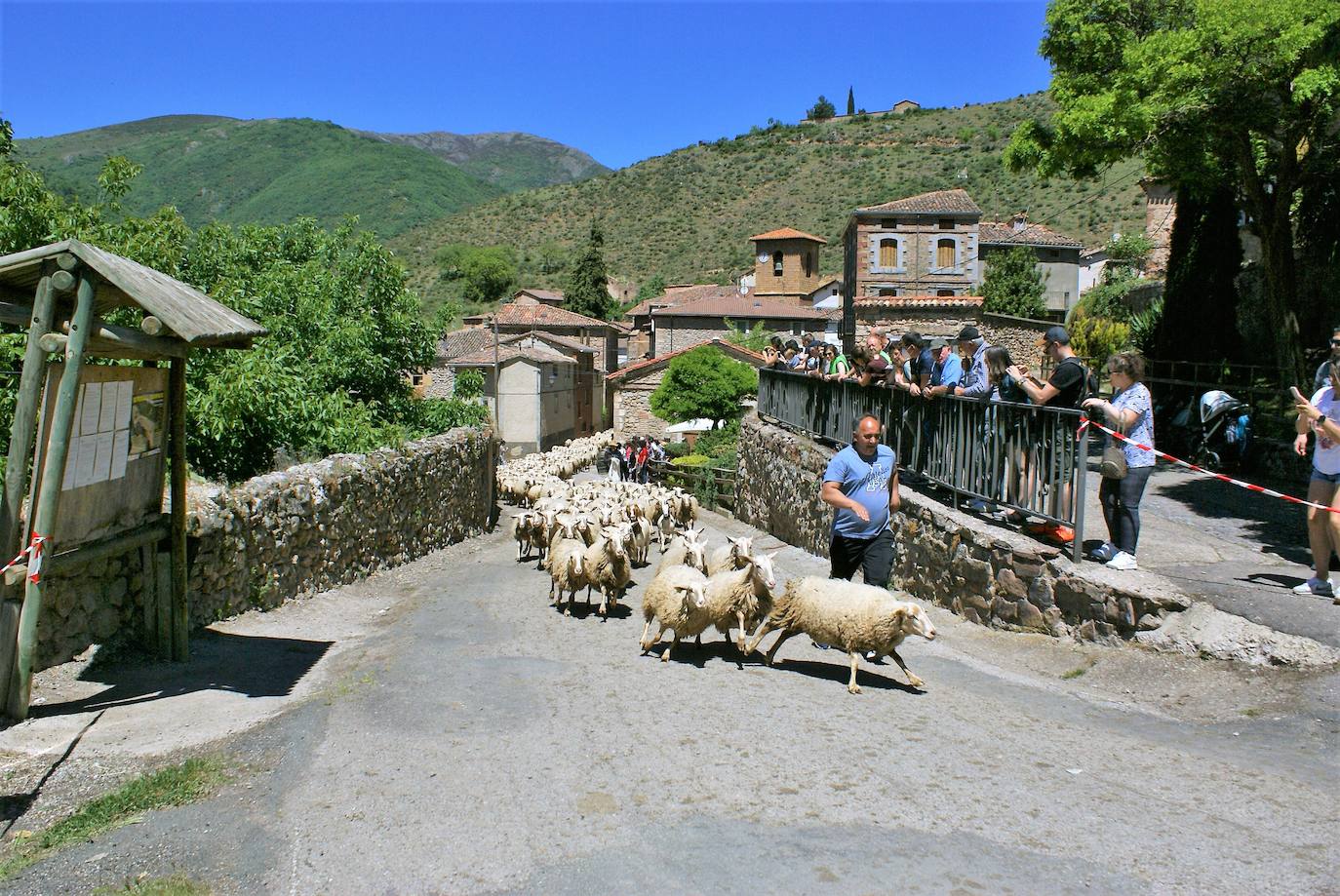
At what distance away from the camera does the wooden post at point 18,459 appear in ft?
17.6

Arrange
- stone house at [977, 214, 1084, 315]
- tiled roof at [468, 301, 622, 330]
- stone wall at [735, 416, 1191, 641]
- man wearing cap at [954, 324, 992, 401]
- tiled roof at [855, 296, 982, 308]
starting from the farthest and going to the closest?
1. tiled roof at [468, 301, 622, 330]
2. stone house at [977, 214, 1084, 315]
3. tiled roof at [855, 296, 982, 308]
4. man wearing cap at [954, 324, 992, 401]
5. stone wall at [735, 416, 1191, 641]

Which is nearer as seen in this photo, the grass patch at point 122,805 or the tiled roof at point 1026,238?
the grass patch at point 122,805

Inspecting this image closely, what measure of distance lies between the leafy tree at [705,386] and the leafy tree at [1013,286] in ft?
35.0

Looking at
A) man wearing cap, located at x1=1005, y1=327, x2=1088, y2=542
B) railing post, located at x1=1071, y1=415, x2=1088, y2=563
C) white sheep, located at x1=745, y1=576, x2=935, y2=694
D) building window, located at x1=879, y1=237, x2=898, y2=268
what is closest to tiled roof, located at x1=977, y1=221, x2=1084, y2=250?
building window, located at x1=879, y1=237, x2=898, y2=268

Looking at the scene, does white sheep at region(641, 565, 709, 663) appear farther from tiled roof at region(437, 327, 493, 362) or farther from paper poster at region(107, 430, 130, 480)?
tiled roof at region(437, 327, 493, 362)

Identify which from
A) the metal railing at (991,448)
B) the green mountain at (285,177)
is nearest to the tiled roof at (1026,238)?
the metal railing at (991,448)

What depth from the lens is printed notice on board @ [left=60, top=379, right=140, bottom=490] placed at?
5.82m

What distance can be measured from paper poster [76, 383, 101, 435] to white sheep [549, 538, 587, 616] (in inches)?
193

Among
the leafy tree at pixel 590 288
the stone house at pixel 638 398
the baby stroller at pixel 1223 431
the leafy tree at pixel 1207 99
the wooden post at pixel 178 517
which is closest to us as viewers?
the wooden post at pixel 178 517

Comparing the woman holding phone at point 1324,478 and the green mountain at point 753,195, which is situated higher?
the green mountain at point 753,195

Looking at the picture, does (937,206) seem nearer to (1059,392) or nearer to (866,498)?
(1059,392)

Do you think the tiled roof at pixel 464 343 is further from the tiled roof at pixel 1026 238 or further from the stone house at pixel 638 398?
the tiled roof at pixel 1026 238

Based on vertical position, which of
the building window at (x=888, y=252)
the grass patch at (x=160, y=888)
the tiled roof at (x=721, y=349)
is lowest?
the grass patch at (x=160, y=888)

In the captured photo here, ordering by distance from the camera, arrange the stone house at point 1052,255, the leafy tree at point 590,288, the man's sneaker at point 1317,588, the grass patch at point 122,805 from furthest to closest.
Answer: the leafy tree at point 590,288 → the stone house at point 1052,255 → the man's sneaker at point 1317,588 → the grass patch at point 122,805
